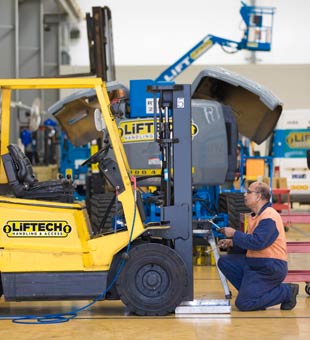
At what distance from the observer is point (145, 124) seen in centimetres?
1193

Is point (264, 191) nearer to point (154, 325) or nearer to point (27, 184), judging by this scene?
point (154, 325)

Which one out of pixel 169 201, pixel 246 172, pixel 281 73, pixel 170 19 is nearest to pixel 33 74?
pixel 170 19

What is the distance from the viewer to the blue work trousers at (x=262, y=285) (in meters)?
8.48

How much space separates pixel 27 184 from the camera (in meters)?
8.38

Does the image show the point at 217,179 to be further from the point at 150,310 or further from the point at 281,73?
the point at 281,73

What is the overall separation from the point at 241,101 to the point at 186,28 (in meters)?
23.3

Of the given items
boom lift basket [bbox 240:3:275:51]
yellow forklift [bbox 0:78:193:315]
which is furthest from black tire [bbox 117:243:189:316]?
boom lift basket [bbox 240:3:275:51]

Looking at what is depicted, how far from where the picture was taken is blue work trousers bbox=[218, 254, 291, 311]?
8.48 m

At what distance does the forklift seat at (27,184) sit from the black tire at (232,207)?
462cm

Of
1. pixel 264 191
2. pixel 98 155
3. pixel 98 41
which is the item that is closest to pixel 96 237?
pixel 98 155

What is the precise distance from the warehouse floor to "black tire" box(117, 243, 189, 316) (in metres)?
0.13

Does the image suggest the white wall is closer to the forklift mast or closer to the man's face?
the forklift mast

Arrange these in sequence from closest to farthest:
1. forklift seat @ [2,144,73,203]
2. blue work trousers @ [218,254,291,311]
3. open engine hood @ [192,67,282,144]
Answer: forklift seat @ [2,144,73,203]
blue work trousers @ [218,254,291,311]
open engine hood @ [192,67,282,144]

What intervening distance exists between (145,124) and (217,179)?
1.18 metres
